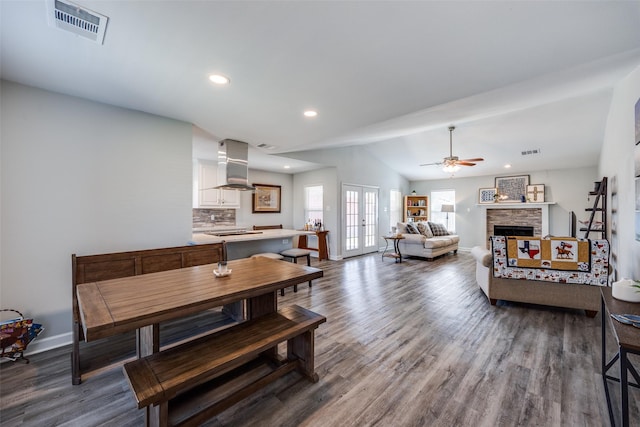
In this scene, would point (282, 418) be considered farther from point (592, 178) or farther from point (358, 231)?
point (592, 178)

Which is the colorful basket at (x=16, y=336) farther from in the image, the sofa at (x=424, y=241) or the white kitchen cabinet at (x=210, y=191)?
the sofa at (x=424, y=241)

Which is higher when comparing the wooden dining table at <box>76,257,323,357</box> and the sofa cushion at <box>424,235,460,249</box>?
the wooden dining table at <box>76,257,323,357</box>

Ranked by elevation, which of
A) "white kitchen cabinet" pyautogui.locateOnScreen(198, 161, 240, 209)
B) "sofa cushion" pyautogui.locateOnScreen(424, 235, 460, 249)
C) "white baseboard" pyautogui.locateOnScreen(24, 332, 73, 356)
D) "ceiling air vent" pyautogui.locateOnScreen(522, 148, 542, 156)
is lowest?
"white baseboard" pyautogui.locateOnScreen(24, 332, 73, 356)

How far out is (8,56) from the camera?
184cm

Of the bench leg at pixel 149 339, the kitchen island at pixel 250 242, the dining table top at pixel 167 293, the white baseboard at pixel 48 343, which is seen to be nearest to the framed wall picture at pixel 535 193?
the kitchen island at pixel 250 242

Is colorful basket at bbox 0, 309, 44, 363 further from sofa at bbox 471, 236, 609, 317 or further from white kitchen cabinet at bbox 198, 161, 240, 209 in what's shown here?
sofa at bbox 471, 236, 609, 317

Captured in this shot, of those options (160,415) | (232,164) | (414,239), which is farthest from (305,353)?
(414,239)

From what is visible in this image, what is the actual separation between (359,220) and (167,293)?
5.83 m

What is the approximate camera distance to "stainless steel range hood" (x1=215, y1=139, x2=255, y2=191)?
395 cm

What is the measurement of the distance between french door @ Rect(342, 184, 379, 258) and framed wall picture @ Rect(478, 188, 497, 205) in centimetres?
313

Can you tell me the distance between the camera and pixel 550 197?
681cm

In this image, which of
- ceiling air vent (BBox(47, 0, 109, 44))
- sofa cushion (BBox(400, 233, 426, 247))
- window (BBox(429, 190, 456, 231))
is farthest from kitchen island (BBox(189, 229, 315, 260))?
window (BBox(429, 190, 456, 231))

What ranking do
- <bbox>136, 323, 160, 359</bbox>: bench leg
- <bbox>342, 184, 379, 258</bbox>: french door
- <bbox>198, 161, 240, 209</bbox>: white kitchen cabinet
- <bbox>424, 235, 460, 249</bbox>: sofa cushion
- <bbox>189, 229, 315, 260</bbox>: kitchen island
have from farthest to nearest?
1. <bbox>342, 184, 379, 258</bbox>: french door
2. <bbox>424, 235, 460, 249</bbox>: sofa cushion
3. <bbox>198, 161, 240, 209</bbox>: white kitchen cabinet
4. <bbox>189, 229, 315, 260</bbox>: kitchen island
5. <bbox>136, 323, 160, 359</bbox>: bench leg

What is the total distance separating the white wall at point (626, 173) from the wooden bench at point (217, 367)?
306cm
